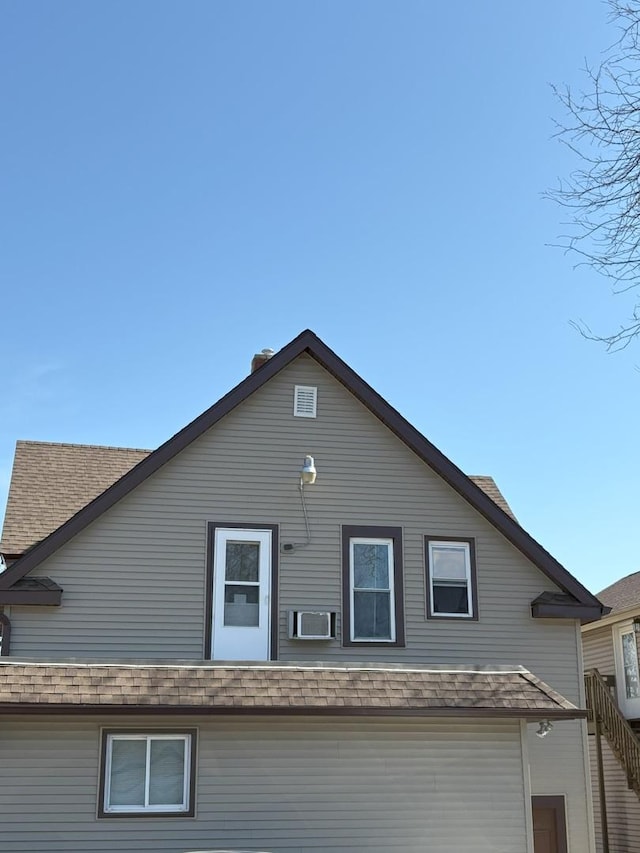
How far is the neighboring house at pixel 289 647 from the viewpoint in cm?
1228

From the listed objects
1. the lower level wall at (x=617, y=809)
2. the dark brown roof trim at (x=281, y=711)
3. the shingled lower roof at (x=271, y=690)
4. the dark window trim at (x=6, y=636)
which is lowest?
the lower level wall at (x=617, y=809)

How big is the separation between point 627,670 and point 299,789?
1400cm

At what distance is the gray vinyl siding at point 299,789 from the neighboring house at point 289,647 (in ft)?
0.08

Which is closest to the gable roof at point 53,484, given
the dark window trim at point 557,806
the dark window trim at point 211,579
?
the dark window trim at point 211,579

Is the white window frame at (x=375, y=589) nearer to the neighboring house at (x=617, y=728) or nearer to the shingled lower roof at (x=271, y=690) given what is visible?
the shingled lower roof at (x=271, y=690)

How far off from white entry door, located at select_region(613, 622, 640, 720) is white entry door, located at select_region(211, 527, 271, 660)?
12.3 m

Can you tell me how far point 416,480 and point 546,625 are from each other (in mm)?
2991

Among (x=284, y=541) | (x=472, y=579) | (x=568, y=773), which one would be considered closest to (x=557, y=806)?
(x=568, y=773)

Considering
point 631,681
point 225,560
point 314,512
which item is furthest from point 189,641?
point 631,681

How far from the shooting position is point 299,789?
41.1 feet

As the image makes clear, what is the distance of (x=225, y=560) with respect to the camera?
1484 cm

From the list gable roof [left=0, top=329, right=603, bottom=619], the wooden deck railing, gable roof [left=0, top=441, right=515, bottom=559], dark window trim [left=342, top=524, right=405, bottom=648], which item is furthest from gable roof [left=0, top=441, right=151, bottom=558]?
the wooden deck railing

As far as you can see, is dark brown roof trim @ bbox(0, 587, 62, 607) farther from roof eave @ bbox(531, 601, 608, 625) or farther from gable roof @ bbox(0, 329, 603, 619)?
roof eave @ bbox(531, 601, 608, 625)

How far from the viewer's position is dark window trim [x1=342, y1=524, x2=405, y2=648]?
14.9 metres
